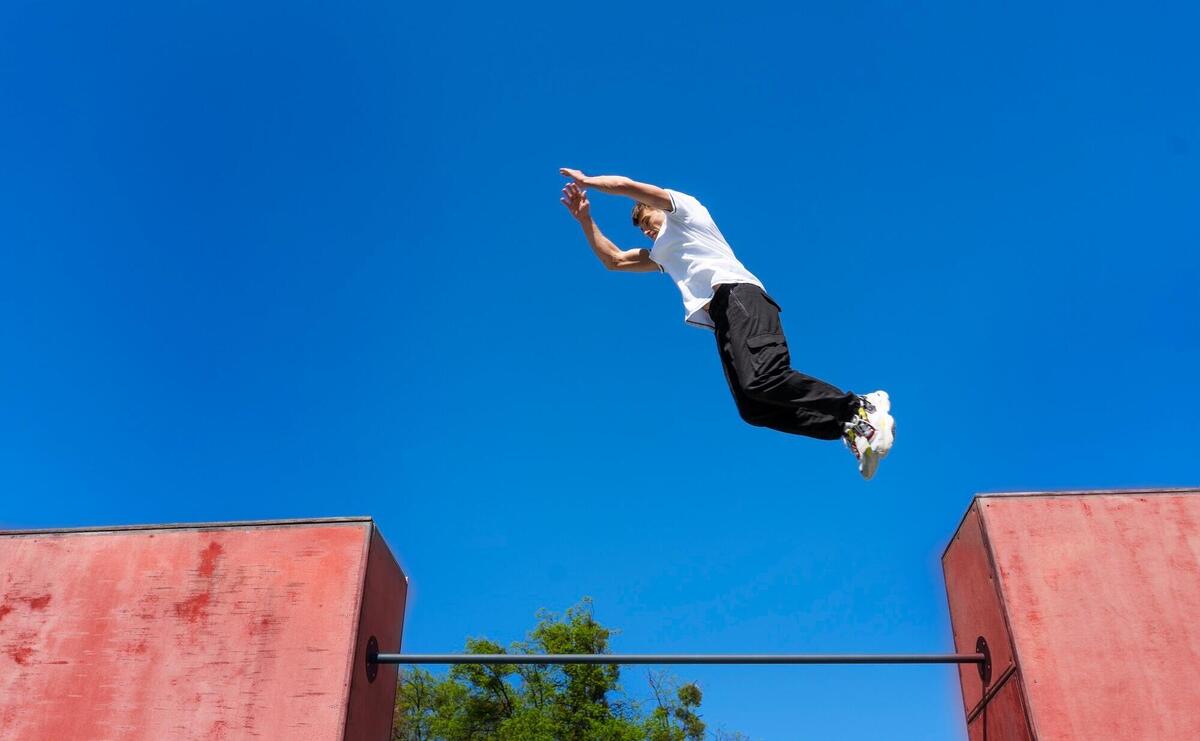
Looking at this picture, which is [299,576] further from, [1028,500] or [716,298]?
[1028,500]

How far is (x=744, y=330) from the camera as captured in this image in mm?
4559

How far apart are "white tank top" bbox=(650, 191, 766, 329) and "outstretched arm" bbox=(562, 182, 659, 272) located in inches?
19.7

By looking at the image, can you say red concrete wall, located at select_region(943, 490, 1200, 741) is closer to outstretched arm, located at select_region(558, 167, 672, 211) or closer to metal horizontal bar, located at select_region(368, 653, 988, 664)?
metal horizontal bar, located at select_region(368, 653, 988, 664)

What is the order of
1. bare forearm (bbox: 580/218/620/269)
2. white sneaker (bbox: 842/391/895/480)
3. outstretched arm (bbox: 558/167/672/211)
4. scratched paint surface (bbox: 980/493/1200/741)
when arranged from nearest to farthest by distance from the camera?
scratched paint surface (bbox: 980/493/1200/741)
white sneaker (bbox: 842/391/895/480)
outstretched arm (bbox: 558/167/672/211)
bare forearm (bbox: 580/218/620/269)

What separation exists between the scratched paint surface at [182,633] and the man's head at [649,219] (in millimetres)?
2248

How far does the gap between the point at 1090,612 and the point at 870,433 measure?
1187 millimetres

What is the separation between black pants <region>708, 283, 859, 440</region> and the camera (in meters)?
4.41

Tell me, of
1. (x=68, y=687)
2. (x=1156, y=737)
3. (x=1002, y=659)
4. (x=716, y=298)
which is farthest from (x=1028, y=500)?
(x=68, y=687)

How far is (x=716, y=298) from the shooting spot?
4793 mm

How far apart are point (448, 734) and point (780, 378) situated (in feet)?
91.9

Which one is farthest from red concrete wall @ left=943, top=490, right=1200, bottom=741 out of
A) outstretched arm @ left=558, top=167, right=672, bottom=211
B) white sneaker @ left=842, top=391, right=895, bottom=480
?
outstretched arm @ left=558, top=167, right=672, bottom=211

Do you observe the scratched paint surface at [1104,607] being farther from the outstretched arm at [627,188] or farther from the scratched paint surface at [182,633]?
the scratched paint surface at [182,633]

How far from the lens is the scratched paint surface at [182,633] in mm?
3996

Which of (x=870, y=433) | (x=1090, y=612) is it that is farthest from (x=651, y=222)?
(x=1090, y=612)
